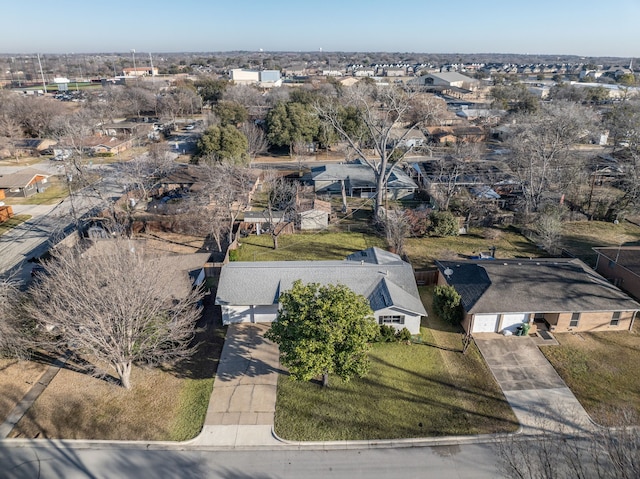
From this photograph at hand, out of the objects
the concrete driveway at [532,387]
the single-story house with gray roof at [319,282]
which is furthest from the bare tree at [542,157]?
the single-story house with gray roof at [319,282]

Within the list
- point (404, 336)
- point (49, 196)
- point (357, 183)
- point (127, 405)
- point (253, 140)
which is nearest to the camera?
point (127, 405)

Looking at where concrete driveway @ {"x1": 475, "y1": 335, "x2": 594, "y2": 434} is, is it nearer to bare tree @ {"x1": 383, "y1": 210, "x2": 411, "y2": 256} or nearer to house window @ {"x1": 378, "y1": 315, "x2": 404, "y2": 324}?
house window @ {"x1": 378, "y1": 315, "x2": 404, "y2": 324}

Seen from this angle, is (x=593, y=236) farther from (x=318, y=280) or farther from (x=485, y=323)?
(x=318, y=280)

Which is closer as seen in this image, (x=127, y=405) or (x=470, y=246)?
(x=127, y=405)

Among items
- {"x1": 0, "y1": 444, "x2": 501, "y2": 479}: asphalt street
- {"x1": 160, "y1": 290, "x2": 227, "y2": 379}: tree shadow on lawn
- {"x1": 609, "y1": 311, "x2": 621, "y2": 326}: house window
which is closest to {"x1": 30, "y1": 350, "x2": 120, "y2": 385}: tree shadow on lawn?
{"x1": 160, "y1": 290, "x2": 227, "y2": 379}: tree shadow on lawn

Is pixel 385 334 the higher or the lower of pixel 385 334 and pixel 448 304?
the lower

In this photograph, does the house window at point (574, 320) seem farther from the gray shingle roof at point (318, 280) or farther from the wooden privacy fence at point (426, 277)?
the gray shingle roof at point (318, 280)

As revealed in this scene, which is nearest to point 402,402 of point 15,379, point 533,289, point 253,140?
point 533,289
